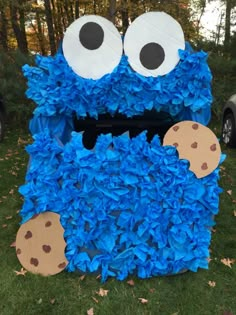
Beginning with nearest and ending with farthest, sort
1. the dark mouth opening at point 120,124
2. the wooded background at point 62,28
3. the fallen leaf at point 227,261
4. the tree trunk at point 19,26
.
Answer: the fallen leaf at point 227,261
the dark mouth opening at point 120,124
the wooded background at point 62,28
the tree trunk at point 19,26

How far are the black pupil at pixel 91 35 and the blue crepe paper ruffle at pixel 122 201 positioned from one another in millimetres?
817

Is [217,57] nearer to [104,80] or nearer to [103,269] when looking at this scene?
[104,80]

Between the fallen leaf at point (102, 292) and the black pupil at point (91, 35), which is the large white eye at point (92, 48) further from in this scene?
the fallen leaf at point (102, 292)

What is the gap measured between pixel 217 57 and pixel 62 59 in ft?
23.0

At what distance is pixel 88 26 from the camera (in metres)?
3.08

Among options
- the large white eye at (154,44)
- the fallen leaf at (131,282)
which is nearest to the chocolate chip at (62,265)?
the fallen leaf at (131,282)

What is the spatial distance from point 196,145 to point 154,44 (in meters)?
0.93

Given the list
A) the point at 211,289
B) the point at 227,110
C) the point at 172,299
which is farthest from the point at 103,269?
the point at 227,110

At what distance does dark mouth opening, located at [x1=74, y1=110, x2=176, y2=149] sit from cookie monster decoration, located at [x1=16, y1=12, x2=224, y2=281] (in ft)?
→ 2.93

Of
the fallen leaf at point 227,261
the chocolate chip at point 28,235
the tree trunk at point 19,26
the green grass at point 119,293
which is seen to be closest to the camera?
the green grass at point 119,293

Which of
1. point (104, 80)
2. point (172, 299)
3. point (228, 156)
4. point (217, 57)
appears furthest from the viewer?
point (217, 57)

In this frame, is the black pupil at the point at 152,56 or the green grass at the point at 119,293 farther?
the black pupil at the point at 152,56

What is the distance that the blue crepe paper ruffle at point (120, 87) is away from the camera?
3037 mm

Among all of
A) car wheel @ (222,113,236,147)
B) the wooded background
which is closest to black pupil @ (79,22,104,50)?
car wheel @ (222,113,236,147)
